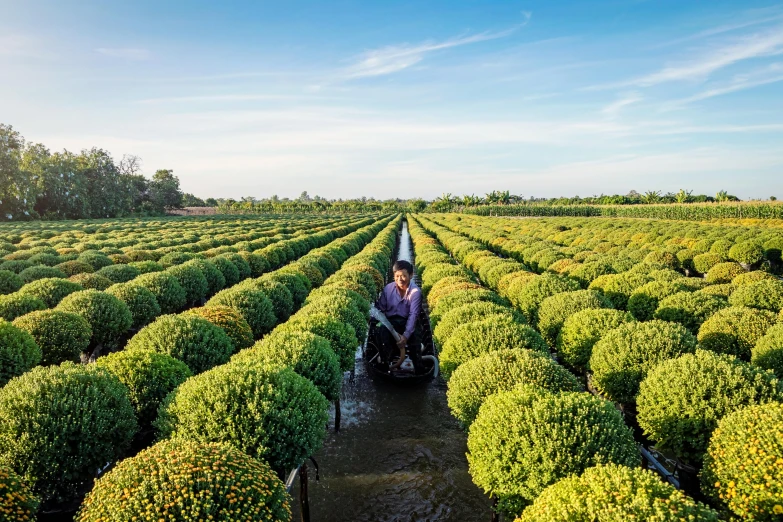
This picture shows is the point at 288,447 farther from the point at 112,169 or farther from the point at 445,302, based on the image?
the point at 112,169

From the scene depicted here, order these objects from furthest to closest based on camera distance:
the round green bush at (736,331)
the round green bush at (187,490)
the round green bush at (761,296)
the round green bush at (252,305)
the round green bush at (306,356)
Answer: the round green bush at (252,305) → the round green bush at (761,296) → the round green bush at (736,331) → the round green bush at (306,356) → the round green bush at (187,490)

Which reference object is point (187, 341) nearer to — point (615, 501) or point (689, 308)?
point (615, 501)

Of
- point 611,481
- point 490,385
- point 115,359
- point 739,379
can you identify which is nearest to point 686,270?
point 739,379

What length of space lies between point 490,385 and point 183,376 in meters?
4.66

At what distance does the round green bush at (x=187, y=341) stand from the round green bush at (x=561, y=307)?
751cm

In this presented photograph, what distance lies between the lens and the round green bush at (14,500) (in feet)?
12.1

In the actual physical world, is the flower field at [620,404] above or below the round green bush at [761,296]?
below

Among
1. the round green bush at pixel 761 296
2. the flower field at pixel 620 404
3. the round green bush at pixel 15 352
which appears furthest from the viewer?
the round green bush at pixel 761 296

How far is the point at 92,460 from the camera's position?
5.38m

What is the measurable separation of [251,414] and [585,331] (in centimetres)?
683

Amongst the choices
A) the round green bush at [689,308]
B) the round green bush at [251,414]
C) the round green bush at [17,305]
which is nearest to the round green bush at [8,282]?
the round green bush at [17,305]

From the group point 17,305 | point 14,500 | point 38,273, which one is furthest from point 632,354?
point 38,273

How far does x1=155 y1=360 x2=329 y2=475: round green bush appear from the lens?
5.17 meters

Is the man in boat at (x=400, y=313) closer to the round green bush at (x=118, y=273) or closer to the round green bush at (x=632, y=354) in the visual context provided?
the round green bush at (x=632, y=354)
